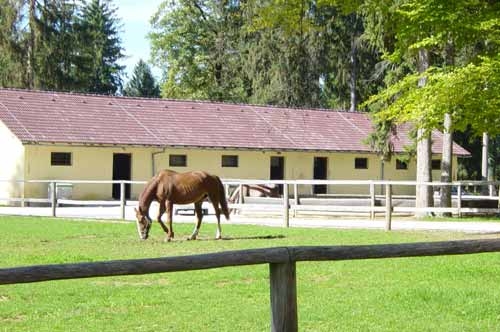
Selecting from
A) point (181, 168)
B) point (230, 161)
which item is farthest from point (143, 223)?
point (230, 161)

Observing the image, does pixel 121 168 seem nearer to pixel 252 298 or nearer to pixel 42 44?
pixel 42 44

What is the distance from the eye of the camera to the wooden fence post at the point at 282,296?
561 centimetres

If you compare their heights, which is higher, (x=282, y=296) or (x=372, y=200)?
(x=372, y=200)

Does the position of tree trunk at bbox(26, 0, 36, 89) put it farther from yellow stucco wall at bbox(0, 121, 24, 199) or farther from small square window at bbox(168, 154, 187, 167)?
small square window at bbox(168, 154, 187, 167)

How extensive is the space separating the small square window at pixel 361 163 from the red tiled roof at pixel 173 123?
0.91 m

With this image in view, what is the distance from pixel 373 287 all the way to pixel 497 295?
4.96ft

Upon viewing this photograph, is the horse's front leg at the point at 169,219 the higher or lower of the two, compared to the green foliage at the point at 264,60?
lower

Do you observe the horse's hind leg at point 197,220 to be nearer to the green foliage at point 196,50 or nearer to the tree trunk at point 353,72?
the tree trunk at point 353,72

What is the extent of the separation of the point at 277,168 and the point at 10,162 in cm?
1329

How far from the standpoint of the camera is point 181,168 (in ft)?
132

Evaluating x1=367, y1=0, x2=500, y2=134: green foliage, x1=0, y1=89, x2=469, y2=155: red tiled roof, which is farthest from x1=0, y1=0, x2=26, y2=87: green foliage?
x1=367, y1=0, x2=500, y2=134: green foliage

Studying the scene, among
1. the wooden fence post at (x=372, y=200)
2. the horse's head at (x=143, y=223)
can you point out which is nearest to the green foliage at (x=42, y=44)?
the wooden fence post at (x=372, y=200)

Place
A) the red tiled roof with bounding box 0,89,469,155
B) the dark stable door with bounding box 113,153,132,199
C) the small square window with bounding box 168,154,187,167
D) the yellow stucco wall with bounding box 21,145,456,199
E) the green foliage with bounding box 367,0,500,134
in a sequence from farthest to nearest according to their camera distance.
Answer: the small square window with bounding box 168,154,187,167, the dark stable door with bounding box 113,153,132,199, the red tiled roof with bounding box 0,89,469,155, the yellow stucco wall with bounding box 21,145,456,199, the green foliage with bounding box 367,0,500,134

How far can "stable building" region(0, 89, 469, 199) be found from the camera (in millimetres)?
36625
